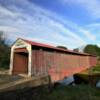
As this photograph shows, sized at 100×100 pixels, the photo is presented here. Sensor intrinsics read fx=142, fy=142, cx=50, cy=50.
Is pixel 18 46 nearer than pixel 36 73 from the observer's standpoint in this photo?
No

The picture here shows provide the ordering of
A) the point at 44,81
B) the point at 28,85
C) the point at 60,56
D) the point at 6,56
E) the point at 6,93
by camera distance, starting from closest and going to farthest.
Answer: the point at 6,93, the point at 28,85, the point at 44,81, the point at 60,56, the point at 6,56

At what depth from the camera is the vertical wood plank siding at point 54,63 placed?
10.6 meters

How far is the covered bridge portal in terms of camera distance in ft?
34.0

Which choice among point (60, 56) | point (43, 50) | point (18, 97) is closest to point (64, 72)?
point (60, 56)

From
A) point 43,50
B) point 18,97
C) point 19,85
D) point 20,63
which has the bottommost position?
point 18,97

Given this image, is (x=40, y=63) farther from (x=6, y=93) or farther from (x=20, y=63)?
(x=6, y=93)

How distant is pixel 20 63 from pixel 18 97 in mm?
6480

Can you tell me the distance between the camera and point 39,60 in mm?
→ 10859

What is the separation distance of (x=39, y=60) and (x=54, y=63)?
7.04 ft

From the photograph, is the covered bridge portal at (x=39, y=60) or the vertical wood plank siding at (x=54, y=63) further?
the vertical wood plank siding at (x=54, y=63)

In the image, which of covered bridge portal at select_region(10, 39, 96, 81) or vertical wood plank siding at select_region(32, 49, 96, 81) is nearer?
covered bridge portal at select_region(10, 39, 96, 81)

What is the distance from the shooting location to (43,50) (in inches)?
451

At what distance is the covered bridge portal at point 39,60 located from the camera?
10367 mm

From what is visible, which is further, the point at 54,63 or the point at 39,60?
the point at 54,63
